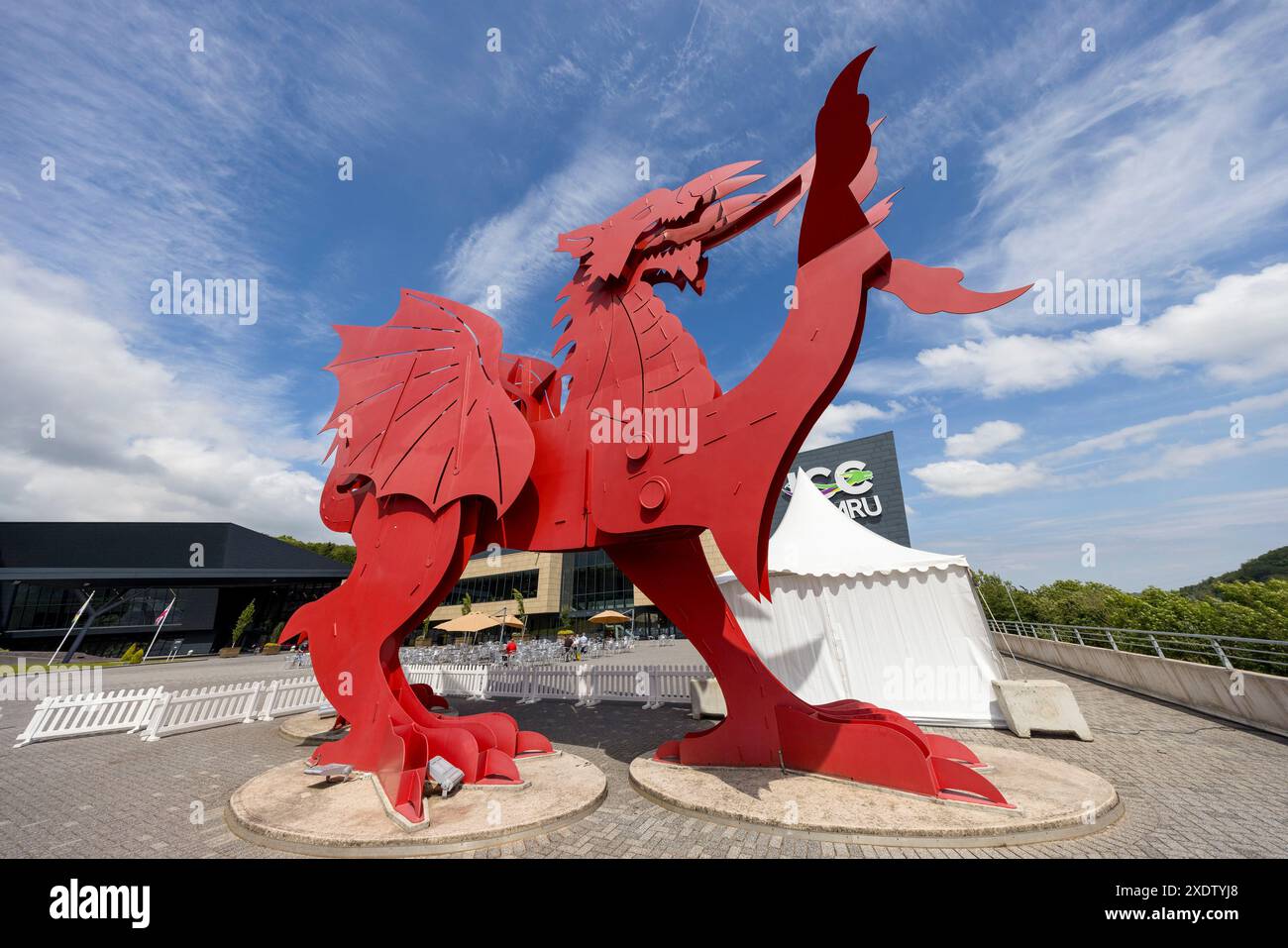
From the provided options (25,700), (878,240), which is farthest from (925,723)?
(25,700)

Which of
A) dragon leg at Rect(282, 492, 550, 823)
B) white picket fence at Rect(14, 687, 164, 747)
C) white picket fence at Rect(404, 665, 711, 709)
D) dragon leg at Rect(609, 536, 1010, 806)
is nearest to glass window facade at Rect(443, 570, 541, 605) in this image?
white picket fence at Rect(404, 665, 711, 709)

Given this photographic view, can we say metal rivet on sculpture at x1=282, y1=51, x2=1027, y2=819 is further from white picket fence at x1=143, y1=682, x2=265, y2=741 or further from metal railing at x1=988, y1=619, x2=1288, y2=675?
metal railing at x1=988, y1=619, x2=1288, y2=675

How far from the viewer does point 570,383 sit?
6352 millimetres

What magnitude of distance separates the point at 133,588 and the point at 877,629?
42.0m

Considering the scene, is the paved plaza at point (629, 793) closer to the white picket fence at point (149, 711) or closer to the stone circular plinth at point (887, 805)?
the stone circular plinth at point (887, 805)

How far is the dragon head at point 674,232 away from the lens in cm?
589

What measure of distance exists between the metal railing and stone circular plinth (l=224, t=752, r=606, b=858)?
9.15 m

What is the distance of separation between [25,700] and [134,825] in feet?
43.5

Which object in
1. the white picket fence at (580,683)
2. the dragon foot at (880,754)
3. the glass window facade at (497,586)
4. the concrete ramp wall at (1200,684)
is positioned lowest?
the glass window facade at (497,586)

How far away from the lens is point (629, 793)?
5414mm

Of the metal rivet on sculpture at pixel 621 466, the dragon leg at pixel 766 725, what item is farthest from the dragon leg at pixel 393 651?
the dragon leg at pixel 766 725

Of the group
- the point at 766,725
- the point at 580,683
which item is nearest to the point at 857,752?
the point at 766,725

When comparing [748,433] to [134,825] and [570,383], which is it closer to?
[570,383]

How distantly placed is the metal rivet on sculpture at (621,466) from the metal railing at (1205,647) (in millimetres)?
6933
